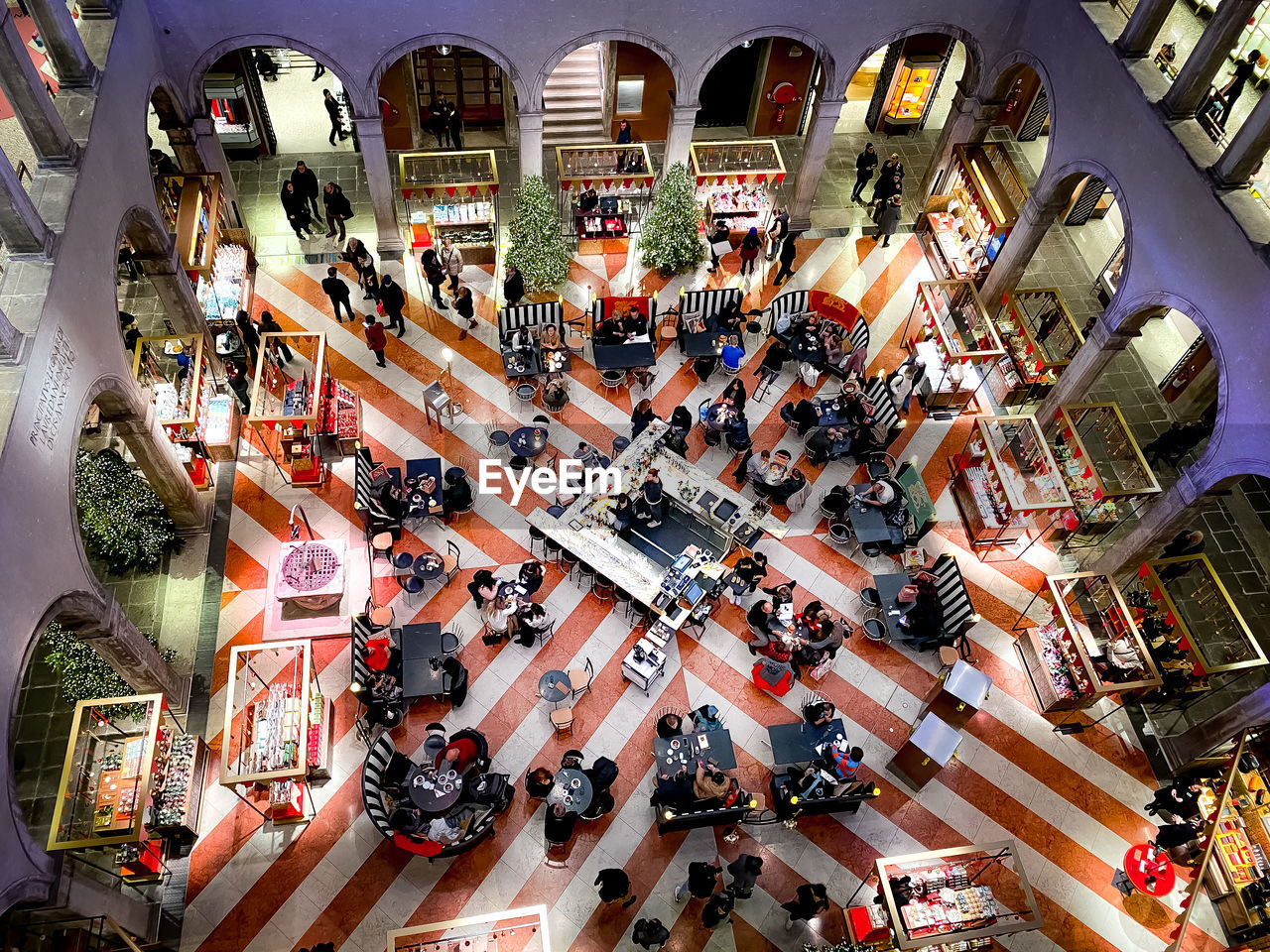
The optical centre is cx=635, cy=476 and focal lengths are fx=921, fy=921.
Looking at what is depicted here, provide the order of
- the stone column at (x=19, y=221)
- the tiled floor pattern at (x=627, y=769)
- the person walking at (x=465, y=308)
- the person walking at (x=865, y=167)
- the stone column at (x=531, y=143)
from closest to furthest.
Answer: the stone column at (x=19, y=221)
the tiled floor pattern at (x=627, y=769)
the person walking at (x=465, y=308)
the stone column at (x=531, y=143)
the person walking at (x=865, y=167)

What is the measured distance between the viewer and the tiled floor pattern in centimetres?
1348

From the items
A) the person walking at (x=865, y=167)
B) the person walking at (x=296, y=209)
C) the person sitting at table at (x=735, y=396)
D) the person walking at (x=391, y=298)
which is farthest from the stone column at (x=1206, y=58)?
the person walking at (x=296, y=209)

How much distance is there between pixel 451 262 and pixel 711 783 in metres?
12.2

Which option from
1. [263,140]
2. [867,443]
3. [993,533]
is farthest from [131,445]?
[993,533]

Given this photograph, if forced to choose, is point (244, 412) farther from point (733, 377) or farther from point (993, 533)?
point (993, 533)

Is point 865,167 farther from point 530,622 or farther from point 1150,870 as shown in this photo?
point 1150,870

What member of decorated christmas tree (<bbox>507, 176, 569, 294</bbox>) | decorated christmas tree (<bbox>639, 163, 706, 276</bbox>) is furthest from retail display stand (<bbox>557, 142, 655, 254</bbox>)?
decorated christmas tree (<bbox>507, 176, 569, 294</bbox>)

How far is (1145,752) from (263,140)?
23417mm

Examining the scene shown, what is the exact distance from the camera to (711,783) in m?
13.5

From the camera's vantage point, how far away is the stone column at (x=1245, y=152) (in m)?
13.2


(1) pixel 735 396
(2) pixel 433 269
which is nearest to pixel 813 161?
(1) pixel 735 396

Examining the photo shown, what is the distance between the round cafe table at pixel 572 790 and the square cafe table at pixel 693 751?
3.83 ft

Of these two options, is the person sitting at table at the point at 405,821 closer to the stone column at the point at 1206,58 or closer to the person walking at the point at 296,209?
the person walking at the point at 296,209

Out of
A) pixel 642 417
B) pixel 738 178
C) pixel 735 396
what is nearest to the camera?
pixel 642 417
